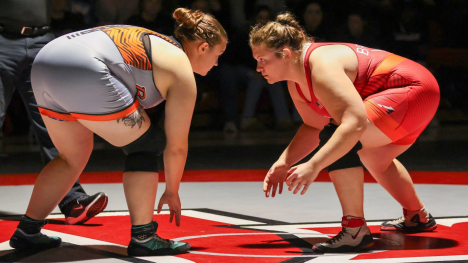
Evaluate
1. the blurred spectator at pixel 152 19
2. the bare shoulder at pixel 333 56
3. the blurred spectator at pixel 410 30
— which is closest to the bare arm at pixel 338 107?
the bare shoulder at pixel 333 56

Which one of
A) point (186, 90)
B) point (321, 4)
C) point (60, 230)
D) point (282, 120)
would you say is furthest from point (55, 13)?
point (186, 90)

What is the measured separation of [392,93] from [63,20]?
5025 millimetres

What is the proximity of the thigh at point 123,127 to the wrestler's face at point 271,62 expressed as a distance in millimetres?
529

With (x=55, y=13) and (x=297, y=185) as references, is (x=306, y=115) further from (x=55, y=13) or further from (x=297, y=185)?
(x=55, y=13)

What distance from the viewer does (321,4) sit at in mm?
8055

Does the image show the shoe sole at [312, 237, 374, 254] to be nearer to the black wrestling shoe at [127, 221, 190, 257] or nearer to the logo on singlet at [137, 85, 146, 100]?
the black wrestling shoe at [127, 221, 190, 257]

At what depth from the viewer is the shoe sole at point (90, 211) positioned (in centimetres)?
278

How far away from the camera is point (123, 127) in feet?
6.93

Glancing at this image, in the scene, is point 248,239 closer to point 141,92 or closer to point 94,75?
point 141,92

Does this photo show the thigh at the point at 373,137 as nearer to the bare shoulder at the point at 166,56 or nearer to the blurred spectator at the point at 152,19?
the bare shoulder at the point at 166,56

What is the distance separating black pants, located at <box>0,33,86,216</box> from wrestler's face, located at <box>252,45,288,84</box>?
1131mm

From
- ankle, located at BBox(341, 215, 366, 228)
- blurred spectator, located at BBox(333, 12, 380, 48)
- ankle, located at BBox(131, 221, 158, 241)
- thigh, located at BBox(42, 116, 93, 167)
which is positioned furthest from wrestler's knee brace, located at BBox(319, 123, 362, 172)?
blurred spectator, located at BBox(333, 12, 380, 48)

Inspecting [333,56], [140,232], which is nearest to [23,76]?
[140,232]

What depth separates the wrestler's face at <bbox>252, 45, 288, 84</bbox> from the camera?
2.33 m
